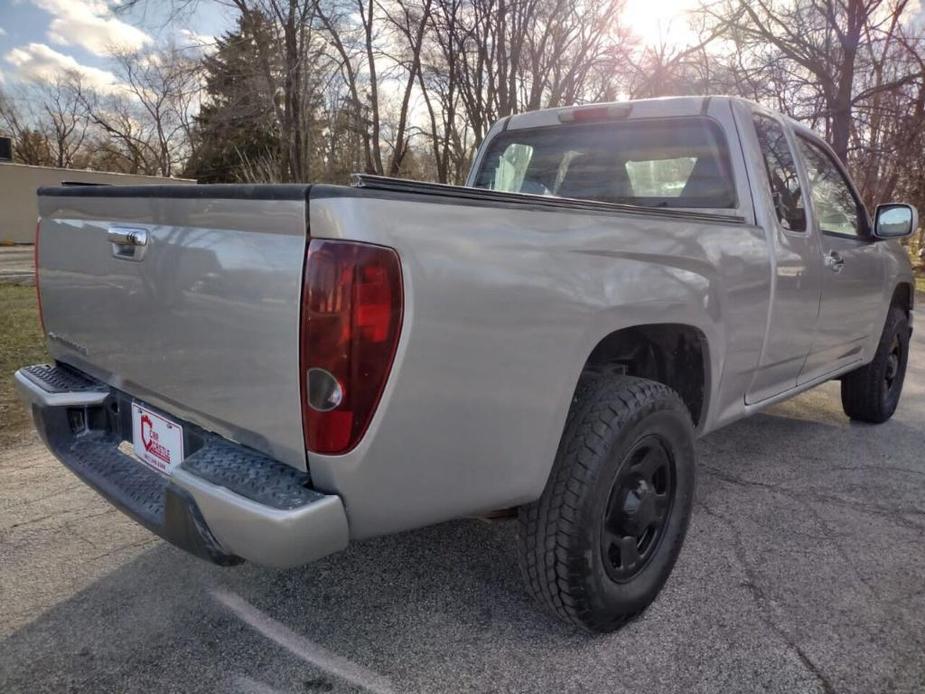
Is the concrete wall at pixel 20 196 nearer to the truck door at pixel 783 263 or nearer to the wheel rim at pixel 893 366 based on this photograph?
the wheel rim at pixel 893 366

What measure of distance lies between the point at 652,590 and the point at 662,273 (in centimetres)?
111

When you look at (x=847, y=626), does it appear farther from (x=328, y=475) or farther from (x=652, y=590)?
(x=328, y=475)

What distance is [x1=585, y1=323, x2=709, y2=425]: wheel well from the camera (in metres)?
2.49

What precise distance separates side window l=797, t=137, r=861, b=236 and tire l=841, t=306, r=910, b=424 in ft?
3.19

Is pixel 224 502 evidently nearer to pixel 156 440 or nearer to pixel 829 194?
pixel 156 440

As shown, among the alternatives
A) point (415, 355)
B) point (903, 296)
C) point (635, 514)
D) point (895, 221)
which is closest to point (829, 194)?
point (895, 221)

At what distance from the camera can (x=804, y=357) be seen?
3496 millimetres

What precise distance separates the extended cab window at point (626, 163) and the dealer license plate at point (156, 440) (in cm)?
239

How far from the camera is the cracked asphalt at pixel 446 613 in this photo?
2059 millimetres

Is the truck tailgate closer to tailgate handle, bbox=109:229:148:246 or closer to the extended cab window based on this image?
tailgate handle, bbox=109:229:148:246

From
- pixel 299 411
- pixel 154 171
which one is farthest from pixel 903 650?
pixel 154 171

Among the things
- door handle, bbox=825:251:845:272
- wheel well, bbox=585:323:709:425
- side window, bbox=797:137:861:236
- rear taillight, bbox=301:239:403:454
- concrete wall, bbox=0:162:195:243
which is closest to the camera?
rear taillight, bbox=301:239:403:454

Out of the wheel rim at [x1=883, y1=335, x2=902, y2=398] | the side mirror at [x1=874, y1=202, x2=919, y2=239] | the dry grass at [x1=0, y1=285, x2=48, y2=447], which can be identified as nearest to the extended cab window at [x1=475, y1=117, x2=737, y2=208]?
the side mirror at [x1=874, y1=202, x2=919, y2=239]

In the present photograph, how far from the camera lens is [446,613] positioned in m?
2.40
